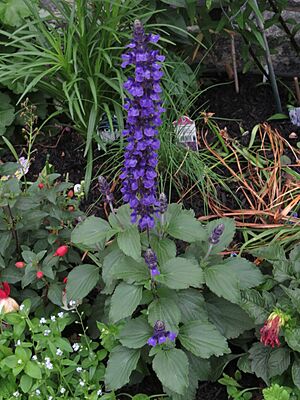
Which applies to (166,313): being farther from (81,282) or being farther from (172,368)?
(81,282)

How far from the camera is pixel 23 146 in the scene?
3.38 m

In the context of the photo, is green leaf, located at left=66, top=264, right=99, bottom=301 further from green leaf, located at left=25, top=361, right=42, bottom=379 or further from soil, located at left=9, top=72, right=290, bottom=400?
soil, located at left=9, top=72, right=290, bottom=400

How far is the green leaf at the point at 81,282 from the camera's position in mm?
2256

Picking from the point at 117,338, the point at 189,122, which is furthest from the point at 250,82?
the point at 117,338

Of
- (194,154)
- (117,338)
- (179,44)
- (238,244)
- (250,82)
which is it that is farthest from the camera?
(250,82)

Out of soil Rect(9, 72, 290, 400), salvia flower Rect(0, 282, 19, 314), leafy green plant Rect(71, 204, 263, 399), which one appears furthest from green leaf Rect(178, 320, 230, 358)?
soil Rect(9, 72, 290, 400)

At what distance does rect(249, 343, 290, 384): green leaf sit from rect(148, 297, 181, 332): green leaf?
324 mm

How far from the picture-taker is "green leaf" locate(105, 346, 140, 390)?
6.90 feet

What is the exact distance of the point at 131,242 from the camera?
2.09 metres

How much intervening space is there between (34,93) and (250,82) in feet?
3.69

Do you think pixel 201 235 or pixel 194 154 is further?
pixel 194 154

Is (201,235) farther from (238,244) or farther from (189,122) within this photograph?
(189,122)

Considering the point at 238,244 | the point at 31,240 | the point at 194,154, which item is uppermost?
the point at 31,240

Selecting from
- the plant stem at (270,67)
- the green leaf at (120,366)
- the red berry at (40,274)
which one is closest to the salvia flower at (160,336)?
the green leaf at (120,366)
